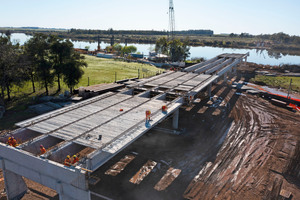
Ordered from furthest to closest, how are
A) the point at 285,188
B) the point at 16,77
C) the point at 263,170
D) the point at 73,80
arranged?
the point at 73,80, the point at 16,77, the point at 263,170, the point at 285,188

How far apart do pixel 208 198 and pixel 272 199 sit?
520cm

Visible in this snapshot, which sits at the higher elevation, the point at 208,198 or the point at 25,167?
the point at 25,167

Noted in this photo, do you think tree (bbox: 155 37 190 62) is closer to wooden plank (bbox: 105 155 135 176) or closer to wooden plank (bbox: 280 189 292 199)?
wooden plank (bbox: 105 155 135 176)

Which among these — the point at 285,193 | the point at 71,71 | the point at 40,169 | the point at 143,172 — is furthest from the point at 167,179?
the point at 71,71

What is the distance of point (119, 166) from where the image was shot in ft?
70.9

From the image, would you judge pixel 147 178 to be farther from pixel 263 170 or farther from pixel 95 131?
pixel 263 170

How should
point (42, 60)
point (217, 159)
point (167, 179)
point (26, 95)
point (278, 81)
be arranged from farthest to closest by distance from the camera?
point (278, 81) → point (26, 95) → point (42, 60) → point (217, 159) → point (167, 179)

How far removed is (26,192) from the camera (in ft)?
58.7

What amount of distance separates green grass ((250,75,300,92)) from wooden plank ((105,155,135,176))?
46977 millimetres

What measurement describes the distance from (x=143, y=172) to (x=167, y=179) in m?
2.37

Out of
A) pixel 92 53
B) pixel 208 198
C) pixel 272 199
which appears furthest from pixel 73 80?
pixel 92 53

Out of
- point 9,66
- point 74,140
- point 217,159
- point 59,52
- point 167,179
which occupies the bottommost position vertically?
point 167,179

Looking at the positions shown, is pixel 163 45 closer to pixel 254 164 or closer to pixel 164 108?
pixel 164 108

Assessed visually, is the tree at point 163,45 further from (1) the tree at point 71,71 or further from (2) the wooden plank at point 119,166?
(2) the wooden plank at point 119,166
